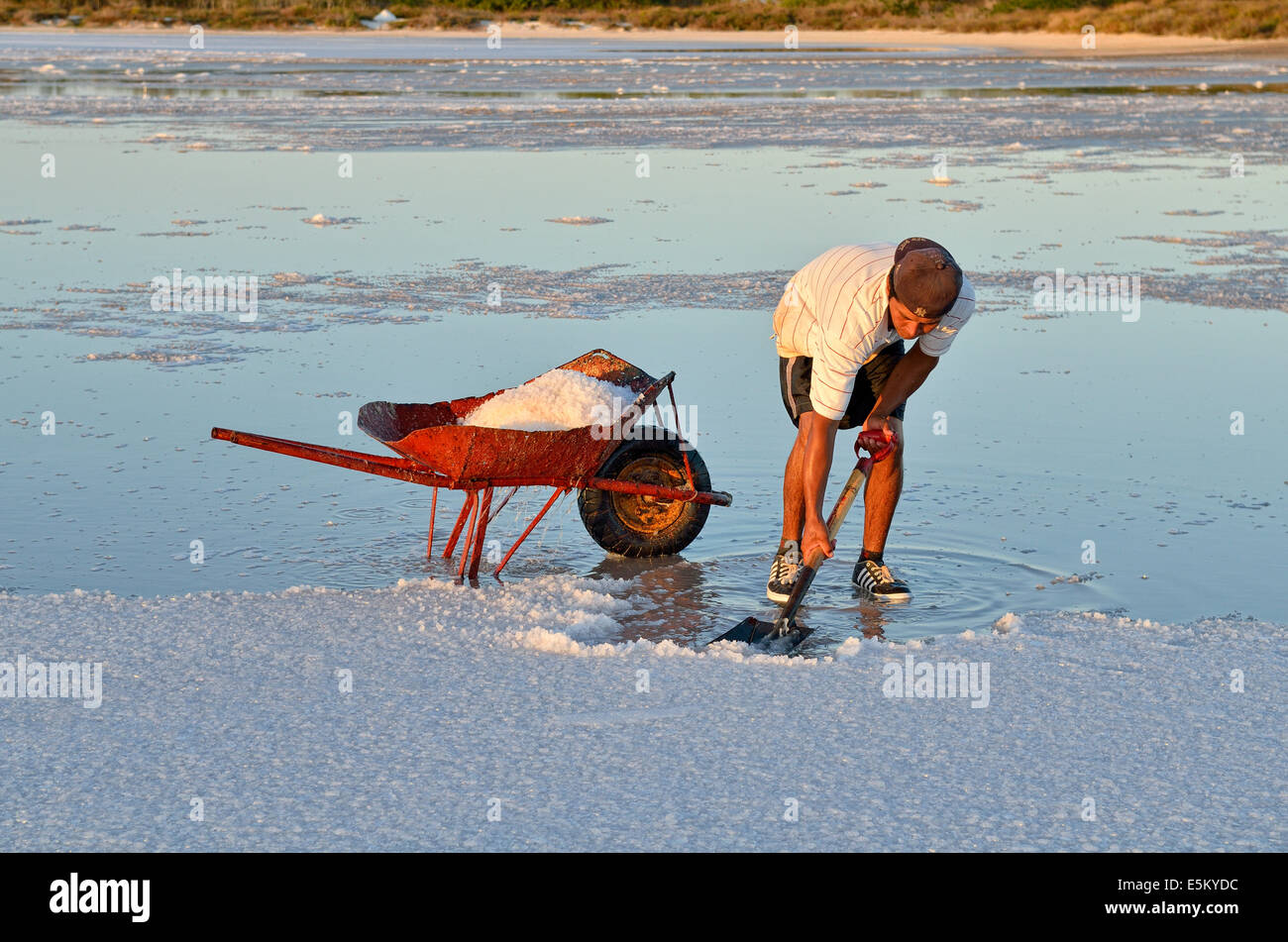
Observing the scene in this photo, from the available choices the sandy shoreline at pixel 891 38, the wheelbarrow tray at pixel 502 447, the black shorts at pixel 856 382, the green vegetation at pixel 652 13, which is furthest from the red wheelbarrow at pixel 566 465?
the green vegetation at pixel 652 13

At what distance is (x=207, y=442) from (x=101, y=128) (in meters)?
14.6

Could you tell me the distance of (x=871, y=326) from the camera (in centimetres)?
466

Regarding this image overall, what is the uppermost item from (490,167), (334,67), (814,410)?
(334,67)

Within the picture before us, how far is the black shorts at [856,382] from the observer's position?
17.4 feet

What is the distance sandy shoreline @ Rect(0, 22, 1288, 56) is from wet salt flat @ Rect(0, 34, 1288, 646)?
23265mm

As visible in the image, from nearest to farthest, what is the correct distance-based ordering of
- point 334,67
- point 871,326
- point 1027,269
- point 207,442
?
point 871,326, point 207,442, point 1027,269, point 334,67

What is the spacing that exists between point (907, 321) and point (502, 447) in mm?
1417

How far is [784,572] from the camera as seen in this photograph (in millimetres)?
5207

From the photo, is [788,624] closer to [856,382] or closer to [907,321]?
[907,321]

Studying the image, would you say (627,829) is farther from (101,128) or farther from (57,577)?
(101,128)

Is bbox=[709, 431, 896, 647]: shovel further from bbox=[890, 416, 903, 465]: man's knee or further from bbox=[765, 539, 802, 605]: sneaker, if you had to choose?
bbox=[890, 416, 903, 465]: man's knee

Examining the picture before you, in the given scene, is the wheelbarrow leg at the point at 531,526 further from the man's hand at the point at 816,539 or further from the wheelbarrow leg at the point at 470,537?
the man's hand at the point at 816,539

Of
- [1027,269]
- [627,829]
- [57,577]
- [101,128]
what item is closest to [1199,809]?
[627,829]

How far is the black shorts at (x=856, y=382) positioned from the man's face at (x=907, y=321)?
0.59 meters
